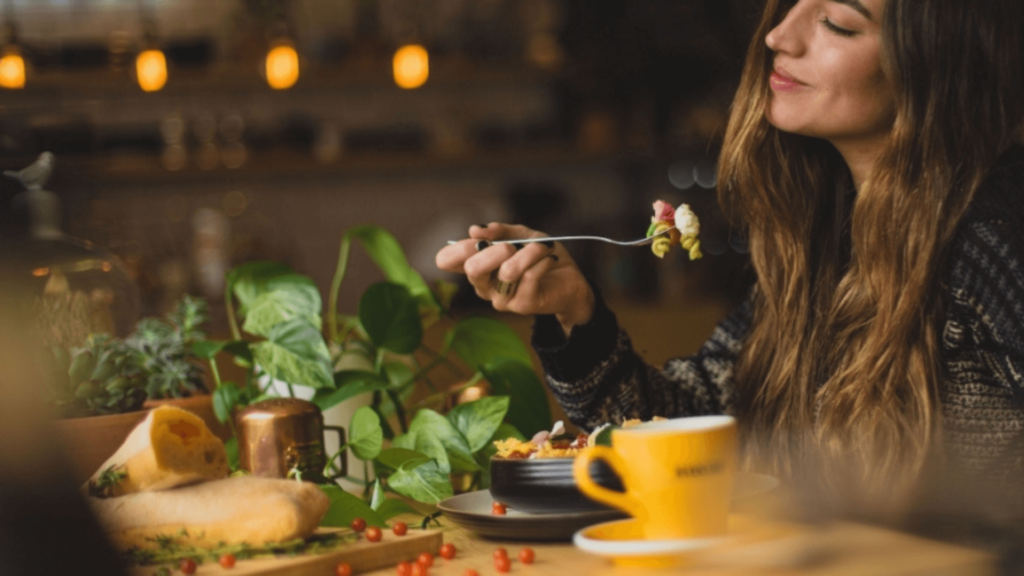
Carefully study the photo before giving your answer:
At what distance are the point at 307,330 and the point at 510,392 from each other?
0.23 metres

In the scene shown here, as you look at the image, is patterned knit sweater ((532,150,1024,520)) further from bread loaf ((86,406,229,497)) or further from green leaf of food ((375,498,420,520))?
bread loaf ((86,406,229,497))

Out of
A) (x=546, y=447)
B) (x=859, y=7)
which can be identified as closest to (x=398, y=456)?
(x=546, y=447)

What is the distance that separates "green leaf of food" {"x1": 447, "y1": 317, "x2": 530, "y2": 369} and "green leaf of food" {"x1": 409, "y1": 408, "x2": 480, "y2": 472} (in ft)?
0.72

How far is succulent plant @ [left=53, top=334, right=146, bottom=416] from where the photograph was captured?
88 cm

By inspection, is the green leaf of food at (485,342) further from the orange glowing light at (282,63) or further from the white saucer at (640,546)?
the orange glowing light at (282,63)

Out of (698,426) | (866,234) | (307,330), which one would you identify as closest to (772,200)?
(866,234)

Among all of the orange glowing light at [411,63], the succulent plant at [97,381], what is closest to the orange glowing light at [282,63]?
the orange glowing light at [411,63]

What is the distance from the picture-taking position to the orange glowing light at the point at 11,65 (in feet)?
8.65

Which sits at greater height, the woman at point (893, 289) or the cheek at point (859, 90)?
the cheek at point (859, 90)

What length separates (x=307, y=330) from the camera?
1032 millimetres

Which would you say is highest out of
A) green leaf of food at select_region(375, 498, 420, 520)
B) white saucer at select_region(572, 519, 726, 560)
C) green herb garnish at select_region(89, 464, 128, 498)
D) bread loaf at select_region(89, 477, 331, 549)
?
green herb garnish at select_region(89, 464, 128, 498)

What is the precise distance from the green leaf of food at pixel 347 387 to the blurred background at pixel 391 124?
234cm

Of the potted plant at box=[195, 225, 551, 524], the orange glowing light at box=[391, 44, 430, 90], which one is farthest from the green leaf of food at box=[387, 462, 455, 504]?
the orange glowing light at box=[391, 44, 430, 90]

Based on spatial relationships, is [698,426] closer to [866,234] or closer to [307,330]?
[307,330]
